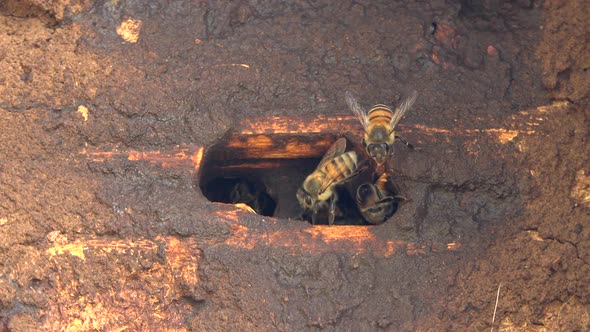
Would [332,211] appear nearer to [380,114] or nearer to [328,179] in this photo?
[328,179]

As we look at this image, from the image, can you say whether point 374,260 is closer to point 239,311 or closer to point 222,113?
point 239,311

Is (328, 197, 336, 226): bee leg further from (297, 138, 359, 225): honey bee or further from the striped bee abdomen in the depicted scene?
the striped bee abdomen

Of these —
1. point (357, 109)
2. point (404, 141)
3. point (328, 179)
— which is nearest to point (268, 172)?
point (328, 179)

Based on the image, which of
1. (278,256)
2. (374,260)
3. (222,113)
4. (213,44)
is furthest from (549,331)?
(213,44)

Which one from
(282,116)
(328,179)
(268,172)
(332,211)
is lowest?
(332,211)

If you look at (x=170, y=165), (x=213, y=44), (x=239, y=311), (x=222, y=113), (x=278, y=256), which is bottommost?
(x=239, y=311)

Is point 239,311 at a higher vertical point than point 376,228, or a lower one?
lower
